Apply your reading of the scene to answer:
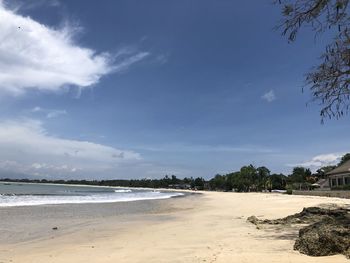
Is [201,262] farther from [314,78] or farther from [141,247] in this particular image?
[314,78]

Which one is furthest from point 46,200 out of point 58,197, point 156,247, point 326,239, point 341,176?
point 326,239

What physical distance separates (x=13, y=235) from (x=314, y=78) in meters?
11.6

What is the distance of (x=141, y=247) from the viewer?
1210 cm

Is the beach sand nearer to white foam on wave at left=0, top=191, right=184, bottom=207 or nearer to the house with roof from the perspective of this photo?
white foam on wave at left=0, top=191, right=184, bottom=207

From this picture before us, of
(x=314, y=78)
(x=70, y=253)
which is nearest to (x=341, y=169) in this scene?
(x=314, y=78)

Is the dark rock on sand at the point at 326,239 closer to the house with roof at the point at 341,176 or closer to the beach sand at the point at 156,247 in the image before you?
the beach sand at the point at 156,247

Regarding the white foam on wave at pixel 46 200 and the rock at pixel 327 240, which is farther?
the white foam on wave at pixel 46 200

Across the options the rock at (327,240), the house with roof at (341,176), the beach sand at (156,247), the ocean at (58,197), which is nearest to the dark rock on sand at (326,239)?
the rock at (327,240)

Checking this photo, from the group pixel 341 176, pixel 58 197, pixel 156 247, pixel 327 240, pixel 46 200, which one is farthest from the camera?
pixel 341 176

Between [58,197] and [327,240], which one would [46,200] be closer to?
[58,197]

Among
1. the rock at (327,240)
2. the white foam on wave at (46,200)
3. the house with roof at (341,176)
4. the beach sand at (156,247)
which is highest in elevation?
the house with roof at (341,176)

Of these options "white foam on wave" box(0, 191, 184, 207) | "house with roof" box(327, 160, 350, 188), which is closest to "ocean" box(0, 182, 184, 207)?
"white foam on wave" box(0, 191, 184, 207)

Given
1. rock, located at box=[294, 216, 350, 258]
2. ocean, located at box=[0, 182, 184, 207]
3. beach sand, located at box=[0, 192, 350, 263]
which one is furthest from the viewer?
ocean, located at box=[0, 182, 184, 207]

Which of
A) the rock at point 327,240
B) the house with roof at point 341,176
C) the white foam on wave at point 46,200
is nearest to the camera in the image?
the rock at point 327,240
